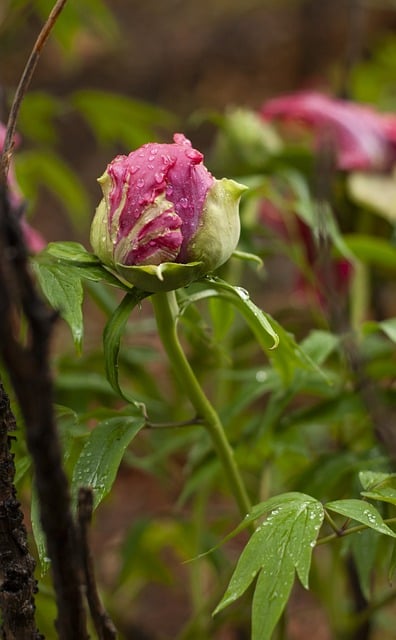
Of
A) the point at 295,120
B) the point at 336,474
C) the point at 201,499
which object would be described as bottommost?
the point at 201,499

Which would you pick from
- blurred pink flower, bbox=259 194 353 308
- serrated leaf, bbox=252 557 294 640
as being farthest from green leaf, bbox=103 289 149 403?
blurred pink flower, bbox=259 194 353 308

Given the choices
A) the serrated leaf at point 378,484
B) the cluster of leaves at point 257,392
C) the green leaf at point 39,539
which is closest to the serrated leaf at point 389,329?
the cluster of leaves at point 257,392

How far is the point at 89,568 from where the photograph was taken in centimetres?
29

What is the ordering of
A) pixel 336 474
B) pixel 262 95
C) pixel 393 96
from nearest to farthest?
pixel 336 474
pixel 393 96
pixel 262 95

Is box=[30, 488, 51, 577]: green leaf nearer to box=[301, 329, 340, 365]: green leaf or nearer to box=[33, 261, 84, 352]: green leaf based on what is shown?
box=[33, 261, 84, 352]: green leaf

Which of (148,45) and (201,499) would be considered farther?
(148,45)

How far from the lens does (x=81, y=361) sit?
0.70m

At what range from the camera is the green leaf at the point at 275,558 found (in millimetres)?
338

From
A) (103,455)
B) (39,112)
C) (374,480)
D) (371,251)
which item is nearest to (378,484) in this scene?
(374,480)

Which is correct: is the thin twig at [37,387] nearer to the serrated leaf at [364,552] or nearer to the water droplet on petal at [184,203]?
the water droplet on petal at [184,203]

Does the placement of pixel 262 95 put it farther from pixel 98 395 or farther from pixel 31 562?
pixel 31 562

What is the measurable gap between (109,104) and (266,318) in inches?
18.9

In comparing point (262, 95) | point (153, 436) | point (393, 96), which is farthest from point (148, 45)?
point (153, 436)

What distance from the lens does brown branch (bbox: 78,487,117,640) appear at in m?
0.27
